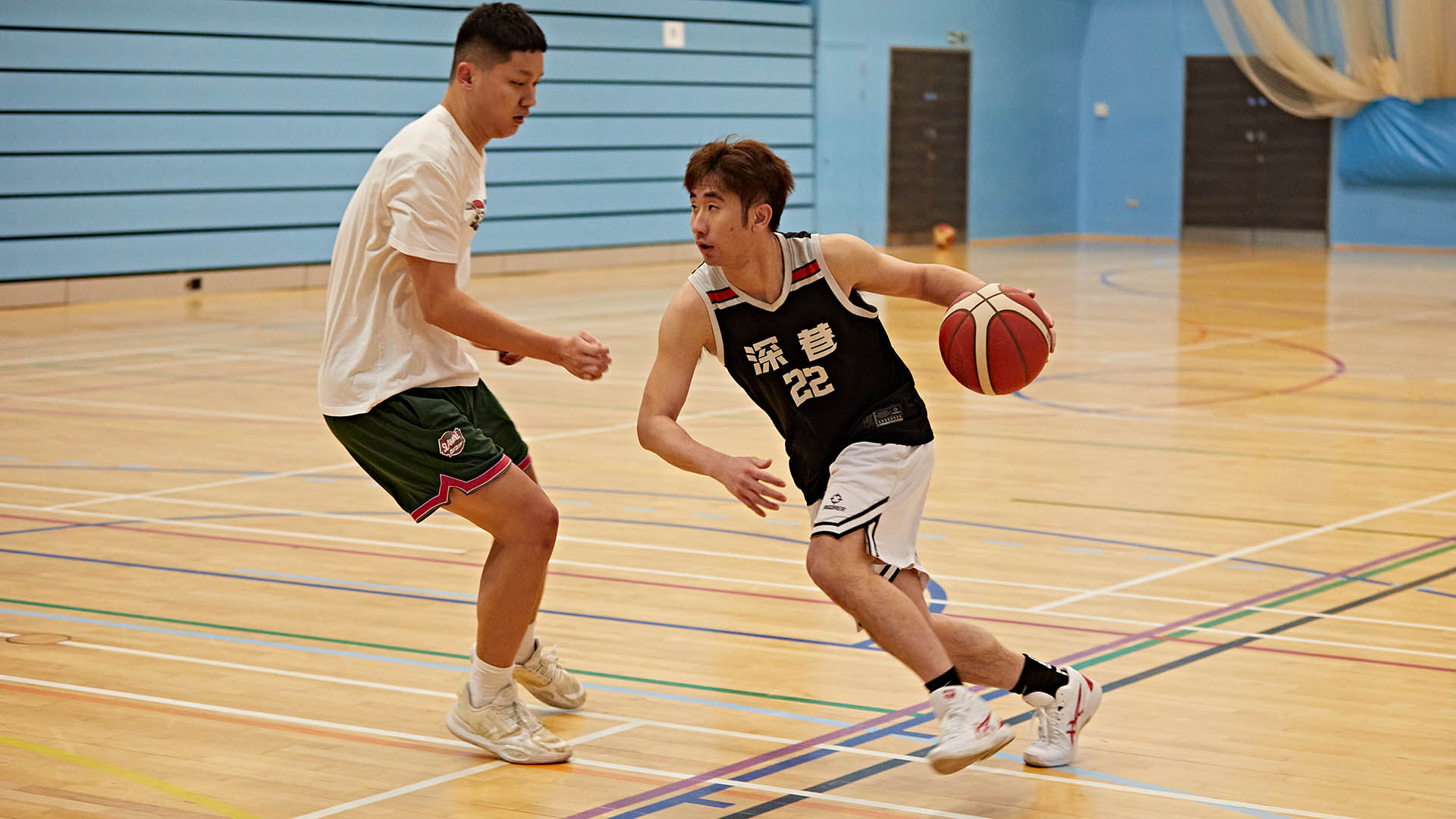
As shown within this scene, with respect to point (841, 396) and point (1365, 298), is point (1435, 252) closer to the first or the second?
point (1365, 298)

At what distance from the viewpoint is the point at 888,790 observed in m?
3.34

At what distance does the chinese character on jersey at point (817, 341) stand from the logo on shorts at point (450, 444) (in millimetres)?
697

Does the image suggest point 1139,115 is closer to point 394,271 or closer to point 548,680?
point 548,680

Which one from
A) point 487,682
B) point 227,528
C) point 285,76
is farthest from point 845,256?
point 285,76

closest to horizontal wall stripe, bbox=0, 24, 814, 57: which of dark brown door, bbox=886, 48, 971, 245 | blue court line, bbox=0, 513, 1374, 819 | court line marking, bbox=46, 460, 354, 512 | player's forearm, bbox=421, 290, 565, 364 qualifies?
dark brown door, bbox=886, 48, 971, 245

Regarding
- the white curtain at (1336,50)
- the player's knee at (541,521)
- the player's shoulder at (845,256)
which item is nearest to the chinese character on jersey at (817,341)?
the player's shoulder at (845,256)

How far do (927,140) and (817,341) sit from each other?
17.8m

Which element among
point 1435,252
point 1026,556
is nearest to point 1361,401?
point 1026,556

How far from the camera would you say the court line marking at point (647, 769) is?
325 cm

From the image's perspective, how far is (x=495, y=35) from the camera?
3.49 meters

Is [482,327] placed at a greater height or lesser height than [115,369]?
greater

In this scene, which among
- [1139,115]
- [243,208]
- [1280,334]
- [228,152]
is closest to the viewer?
[1280,334]

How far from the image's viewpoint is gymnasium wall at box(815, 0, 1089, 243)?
19.5 m

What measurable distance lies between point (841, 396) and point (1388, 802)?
125cm
